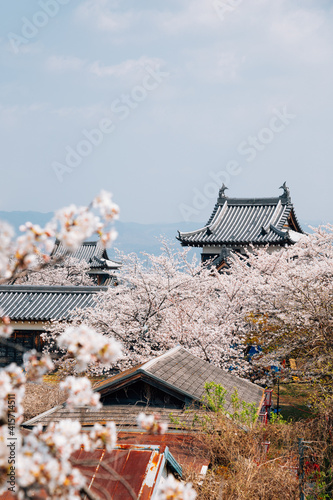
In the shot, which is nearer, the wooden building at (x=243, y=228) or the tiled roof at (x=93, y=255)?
the wooden building at (x=243, y=228)

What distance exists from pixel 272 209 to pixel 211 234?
541cm

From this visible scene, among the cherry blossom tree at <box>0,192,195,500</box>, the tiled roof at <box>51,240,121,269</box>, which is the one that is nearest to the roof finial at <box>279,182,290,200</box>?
the tiled roof at <box>51,240,121,269</box>

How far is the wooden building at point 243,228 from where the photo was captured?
31891 mm

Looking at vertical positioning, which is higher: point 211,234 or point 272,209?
point 272,209

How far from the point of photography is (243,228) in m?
34.9

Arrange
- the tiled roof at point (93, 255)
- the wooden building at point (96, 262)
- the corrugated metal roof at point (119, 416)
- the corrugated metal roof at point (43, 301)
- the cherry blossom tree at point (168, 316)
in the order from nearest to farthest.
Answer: the corrugated metal roof at point (119, 416), the cherry blossom tree at point (168, 316), the corrugated metal roof at point (43, 301), the wooden building at point (96, 262), the tiled roof at point (93, 255)

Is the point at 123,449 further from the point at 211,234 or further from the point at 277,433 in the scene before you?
the point at 211,234

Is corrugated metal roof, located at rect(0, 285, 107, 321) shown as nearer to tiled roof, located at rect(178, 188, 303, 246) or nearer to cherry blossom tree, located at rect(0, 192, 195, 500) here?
tiled roof, located at rect(178, 188, 303, 246)

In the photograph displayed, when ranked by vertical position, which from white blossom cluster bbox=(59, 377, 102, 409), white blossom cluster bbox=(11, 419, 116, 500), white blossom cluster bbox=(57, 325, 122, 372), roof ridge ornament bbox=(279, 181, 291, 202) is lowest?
white blossom cluster bbox=(11, 419, 116, 500)

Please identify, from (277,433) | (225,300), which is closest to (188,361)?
(277,433)

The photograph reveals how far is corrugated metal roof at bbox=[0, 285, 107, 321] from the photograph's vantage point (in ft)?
91.4

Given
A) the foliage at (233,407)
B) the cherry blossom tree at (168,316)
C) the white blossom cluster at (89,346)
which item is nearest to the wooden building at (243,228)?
the cherry blossom tree at (168,316)

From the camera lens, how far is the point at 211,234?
34.6 meters

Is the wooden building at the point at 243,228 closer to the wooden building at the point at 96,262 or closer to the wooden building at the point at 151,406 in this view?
the wooden building at the point at 96,262
